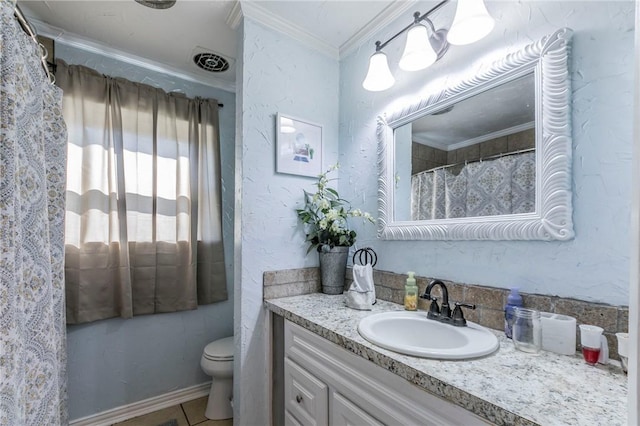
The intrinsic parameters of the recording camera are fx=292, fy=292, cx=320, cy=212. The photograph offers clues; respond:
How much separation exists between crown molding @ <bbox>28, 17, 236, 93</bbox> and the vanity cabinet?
6.21ft

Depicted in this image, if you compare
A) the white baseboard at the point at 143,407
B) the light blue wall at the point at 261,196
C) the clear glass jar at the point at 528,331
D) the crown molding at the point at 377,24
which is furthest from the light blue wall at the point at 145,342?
the clear glass jar at the point at 528,331

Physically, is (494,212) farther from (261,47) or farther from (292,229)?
(261,47)

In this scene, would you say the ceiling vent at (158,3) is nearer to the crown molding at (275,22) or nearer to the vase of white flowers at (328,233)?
the crown molding at (275,22)

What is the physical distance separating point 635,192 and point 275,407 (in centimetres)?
161

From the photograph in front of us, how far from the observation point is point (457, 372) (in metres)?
0.74

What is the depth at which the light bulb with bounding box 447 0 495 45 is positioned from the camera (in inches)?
40.6

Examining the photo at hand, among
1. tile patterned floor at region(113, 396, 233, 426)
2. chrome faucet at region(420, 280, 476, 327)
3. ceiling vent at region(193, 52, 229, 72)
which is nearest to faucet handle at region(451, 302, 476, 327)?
chrome faucet at region(420, 280, 476, 327)

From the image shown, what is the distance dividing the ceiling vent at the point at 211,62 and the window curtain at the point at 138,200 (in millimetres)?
231

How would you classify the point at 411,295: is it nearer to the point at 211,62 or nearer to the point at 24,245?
the point at 24,245

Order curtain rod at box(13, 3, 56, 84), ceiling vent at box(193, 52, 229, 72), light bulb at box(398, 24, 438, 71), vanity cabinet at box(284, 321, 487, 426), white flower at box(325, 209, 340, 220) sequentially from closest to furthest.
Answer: vanity cabinet at box(284, 321, 487, 426)
curtain rod at box(13, 3, 56, 84)
light bulb at box(398, 24, 438, 71)
white flower at box(325, 209, 340, 220)
ceiling vent at box(193, 52, 229, 72)

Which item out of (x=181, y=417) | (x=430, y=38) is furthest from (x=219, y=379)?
(x=430, y=38)

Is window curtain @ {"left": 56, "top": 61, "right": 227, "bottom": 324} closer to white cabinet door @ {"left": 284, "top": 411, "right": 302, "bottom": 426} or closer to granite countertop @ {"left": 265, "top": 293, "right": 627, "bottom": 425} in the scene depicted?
white cabinet door @ {"left": 284, "top": 411, "right": 302, "bottom": 426}

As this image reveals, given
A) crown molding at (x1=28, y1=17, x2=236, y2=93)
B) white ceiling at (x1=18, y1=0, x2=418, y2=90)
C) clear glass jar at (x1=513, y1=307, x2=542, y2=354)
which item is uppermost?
white ceiling at (x1=18, y1=0, x2=418, y2=90)

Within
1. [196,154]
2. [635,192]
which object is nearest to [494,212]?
[635,192]
